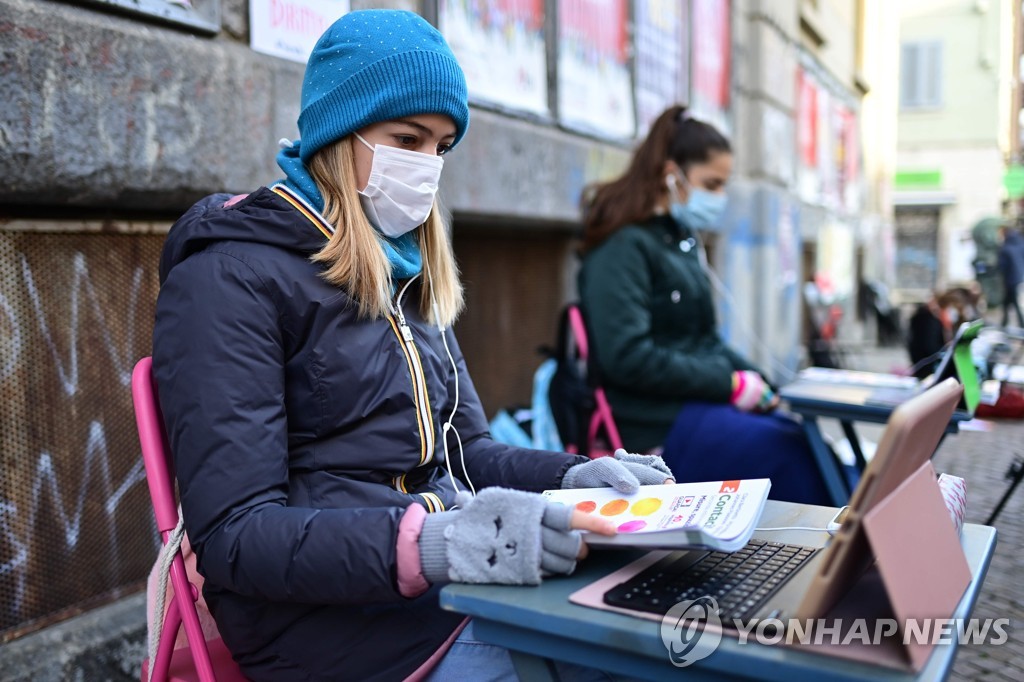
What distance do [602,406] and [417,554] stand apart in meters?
2.09

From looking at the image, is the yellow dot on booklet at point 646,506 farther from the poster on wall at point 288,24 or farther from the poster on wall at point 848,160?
the poster on wall at point 848,160

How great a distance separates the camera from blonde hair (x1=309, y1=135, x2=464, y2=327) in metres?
1.57

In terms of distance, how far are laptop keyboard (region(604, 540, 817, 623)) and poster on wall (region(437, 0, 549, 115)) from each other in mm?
2882

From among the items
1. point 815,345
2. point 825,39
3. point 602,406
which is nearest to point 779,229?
point 815,345

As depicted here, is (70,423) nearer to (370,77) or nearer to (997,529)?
(370,77)

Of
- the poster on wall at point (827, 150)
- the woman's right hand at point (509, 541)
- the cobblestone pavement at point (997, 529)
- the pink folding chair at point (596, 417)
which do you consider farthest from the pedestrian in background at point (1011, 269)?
→ the woman's right hand at point (509, 541)

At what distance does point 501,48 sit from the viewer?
14.3ft

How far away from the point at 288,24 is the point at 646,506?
222cm

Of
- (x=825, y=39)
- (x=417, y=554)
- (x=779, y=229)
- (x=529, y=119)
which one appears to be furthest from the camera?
(x=825, y=39)

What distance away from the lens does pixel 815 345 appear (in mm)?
8703

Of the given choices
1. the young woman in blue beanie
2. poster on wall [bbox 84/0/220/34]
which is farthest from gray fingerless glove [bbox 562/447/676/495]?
poster on wall [bbox 84/0/220/34]

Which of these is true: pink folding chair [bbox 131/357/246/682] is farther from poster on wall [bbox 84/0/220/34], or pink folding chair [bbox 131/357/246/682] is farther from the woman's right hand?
poster on wall [bbox 84/0/220/34]

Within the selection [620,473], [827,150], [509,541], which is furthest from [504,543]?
[827,150]

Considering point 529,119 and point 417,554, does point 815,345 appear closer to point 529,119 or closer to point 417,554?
point 529,119
